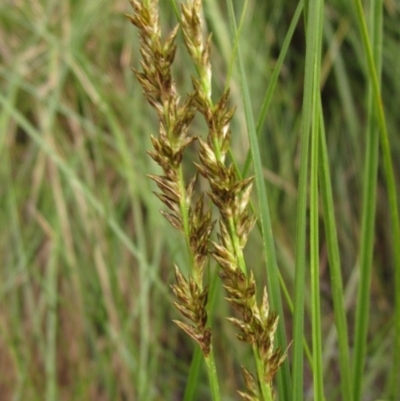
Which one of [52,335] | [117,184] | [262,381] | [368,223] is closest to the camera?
[262,381]

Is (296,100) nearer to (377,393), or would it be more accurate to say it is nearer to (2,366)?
(377,393)

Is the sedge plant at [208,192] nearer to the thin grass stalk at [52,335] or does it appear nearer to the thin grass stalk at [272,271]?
the thin grass stalk at [272,271]

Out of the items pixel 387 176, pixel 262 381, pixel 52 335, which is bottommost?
pixel 52 335

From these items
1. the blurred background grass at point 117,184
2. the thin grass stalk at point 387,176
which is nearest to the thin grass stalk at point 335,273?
the thin grass stalk at point 387,176

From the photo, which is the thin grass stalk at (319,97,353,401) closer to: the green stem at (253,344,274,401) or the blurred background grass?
the green stem at (253,344,274,401)

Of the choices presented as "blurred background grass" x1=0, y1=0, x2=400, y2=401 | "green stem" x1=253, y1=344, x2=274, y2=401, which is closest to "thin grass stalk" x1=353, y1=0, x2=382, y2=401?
"green stem" x1=253, y1=344, x2=274, y2=401

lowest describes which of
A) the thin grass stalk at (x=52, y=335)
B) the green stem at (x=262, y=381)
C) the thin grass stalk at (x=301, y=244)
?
the thin grass stalk at (x=52, y=335)

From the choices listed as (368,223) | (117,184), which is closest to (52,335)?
(117,184)

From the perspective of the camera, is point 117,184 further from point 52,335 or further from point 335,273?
point 335,273

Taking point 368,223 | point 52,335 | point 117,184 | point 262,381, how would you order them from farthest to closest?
1. point 117,184
2. point 52,335
3. point 368,223
4. point 262,381
